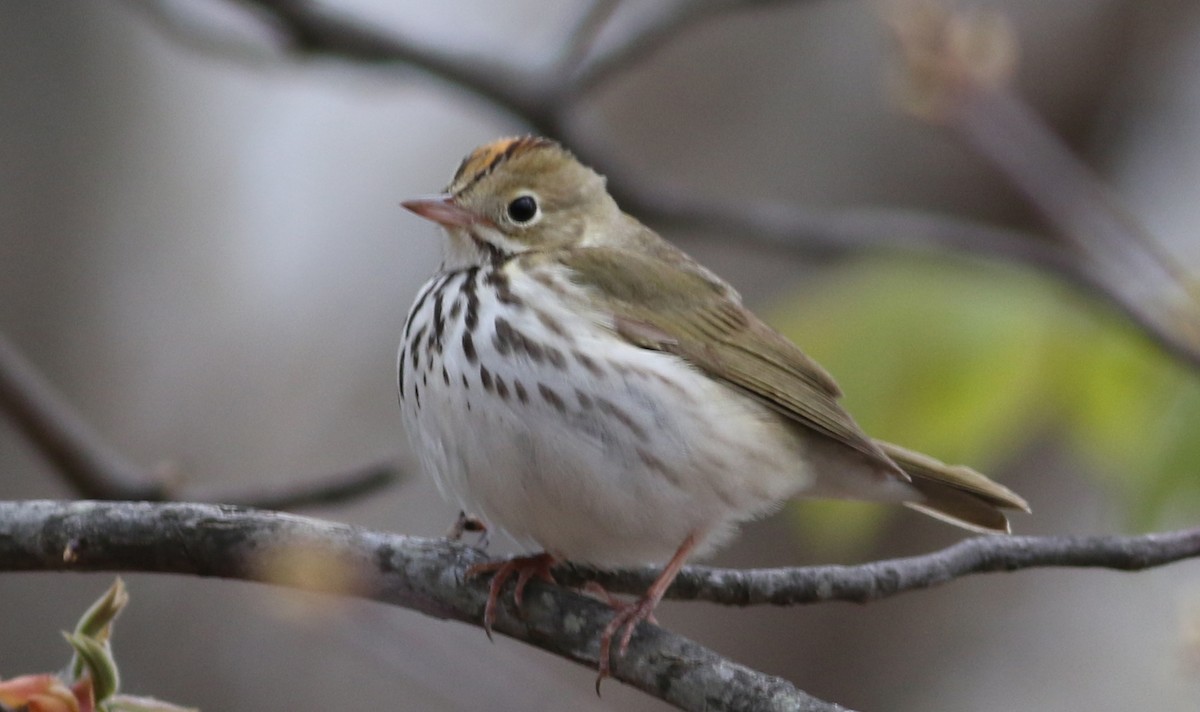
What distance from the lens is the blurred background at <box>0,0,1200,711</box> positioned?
612cm

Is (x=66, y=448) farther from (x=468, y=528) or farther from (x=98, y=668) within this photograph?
(x=98, y=668)

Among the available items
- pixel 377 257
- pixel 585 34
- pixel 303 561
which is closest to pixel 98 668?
pixel 303 561

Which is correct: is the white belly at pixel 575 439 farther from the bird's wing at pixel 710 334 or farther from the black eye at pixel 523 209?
the black eye at pixel 523 209

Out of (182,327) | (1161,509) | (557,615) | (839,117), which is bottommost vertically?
(182,327)

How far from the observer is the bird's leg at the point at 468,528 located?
3.20m

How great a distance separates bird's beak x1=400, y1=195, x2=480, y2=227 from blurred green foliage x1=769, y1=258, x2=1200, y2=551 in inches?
37.9

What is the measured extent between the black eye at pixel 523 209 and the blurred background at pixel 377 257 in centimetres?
149

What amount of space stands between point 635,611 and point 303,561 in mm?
647

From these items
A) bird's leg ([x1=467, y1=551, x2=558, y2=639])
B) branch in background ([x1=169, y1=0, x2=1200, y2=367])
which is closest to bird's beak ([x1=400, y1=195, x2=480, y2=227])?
bird's leg ([x1=467, y1=551, x2=558, y2=639])

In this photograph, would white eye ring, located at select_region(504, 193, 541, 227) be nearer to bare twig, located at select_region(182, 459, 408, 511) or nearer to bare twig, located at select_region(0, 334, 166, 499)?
bare twig, located at select_region(182, 459, 408, 511)

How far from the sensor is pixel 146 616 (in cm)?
607

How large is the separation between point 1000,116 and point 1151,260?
655mm

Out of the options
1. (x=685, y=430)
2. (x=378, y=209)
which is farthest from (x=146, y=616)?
(x=685, y=430)

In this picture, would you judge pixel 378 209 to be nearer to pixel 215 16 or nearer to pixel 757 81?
pixel 215 16
